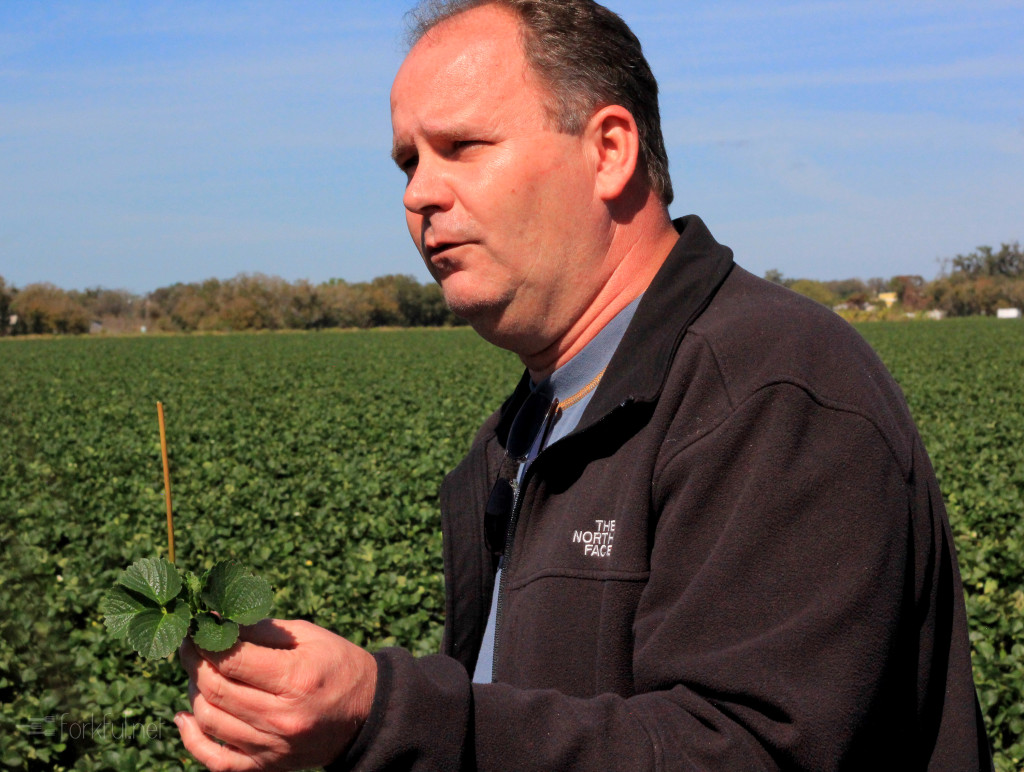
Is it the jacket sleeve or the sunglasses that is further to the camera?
the sunglasses

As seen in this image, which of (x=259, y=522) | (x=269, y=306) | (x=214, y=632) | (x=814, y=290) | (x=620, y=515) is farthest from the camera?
(x=814, y=290)

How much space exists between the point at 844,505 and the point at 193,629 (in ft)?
2.39

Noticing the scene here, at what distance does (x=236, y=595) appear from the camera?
1.08 m

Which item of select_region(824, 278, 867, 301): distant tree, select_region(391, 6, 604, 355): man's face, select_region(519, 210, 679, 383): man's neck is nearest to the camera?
select_region(391, 6, 604, 355): man's face

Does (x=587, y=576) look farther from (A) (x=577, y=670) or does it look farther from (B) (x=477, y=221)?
(B) (x=477, y=221)

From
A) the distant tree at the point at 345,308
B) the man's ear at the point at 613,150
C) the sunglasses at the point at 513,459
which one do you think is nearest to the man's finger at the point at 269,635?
the sunglasses at the point at 513,459

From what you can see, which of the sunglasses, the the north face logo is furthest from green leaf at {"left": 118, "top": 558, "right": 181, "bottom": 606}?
the sunglasses

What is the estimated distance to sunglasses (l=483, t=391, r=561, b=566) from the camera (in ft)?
5.58

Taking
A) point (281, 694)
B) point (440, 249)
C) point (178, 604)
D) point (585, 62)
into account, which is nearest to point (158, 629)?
point (178, 604)

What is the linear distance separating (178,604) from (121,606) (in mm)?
62

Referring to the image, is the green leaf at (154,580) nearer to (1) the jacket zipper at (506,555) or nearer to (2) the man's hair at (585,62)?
(1) the jacket zipper at (506,555)

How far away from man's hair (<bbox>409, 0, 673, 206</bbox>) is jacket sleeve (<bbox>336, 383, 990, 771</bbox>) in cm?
56

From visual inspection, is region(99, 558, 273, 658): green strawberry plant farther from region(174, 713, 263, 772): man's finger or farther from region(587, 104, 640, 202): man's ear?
region(587, 104, 640, 202): man's ear

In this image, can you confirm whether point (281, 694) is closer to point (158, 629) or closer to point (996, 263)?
point (158, 629)
